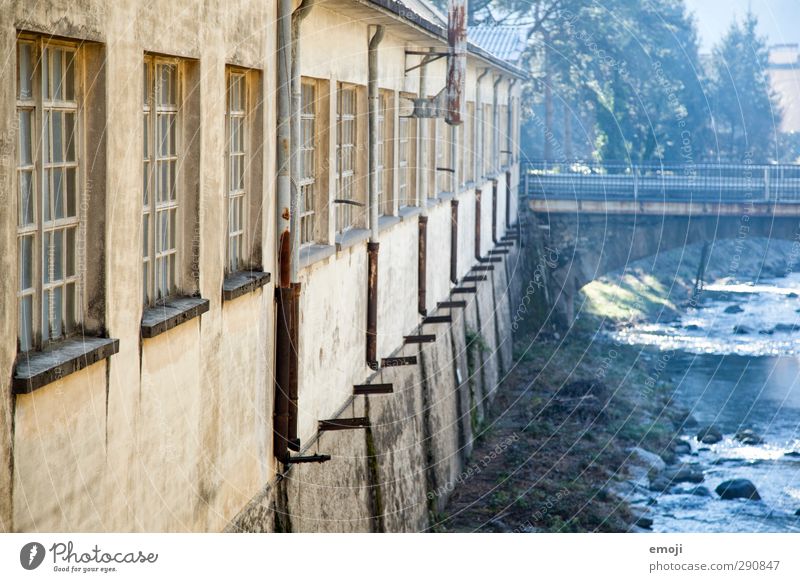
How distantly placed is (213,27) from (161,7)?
3.40 ft

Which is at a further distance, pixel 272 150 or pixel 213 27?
pixel 272 150

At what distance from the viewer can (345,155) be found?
12477 millimetres

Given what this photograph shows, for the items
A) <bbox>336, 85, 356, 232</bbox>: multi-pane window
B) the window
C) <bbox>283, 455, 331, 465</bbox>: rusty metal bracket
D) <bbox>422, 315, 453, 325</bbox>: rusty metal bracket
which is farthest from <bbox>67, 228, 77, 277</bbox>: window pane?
<bbox>422, 315, 453, 325</bbox>: rusty metal bracket

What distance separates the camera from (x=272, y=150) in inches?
364

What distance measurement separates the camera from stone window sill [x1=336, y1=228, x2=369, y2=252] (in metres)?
11.5

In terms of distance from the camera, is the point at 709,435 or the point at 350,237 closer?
the point at 350,237

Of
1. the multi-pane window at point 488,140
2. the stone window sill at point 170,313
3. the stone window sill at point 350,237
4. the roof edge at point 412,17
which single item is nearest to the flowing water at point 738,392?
the multi-pane window at point 488,140

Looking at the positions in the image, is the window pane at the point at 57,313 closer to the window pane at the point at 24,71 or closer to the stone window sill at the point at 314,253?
the window pane at the point at 24,71

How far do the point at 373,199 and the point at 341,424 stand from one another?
258cm

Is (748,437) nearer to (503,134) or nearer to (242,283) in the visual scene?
(503,134)

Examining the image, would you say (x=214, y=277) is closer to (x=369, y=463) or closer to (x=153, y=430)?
(x=153, y=430)

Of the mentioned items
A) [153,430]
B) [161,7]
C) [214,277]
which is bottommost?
[153,430]

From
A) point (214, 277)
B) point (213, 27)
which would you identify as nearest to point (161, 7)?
point (213, 27)

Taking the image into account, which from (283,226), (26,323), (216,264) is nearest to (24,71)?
(26,323)
